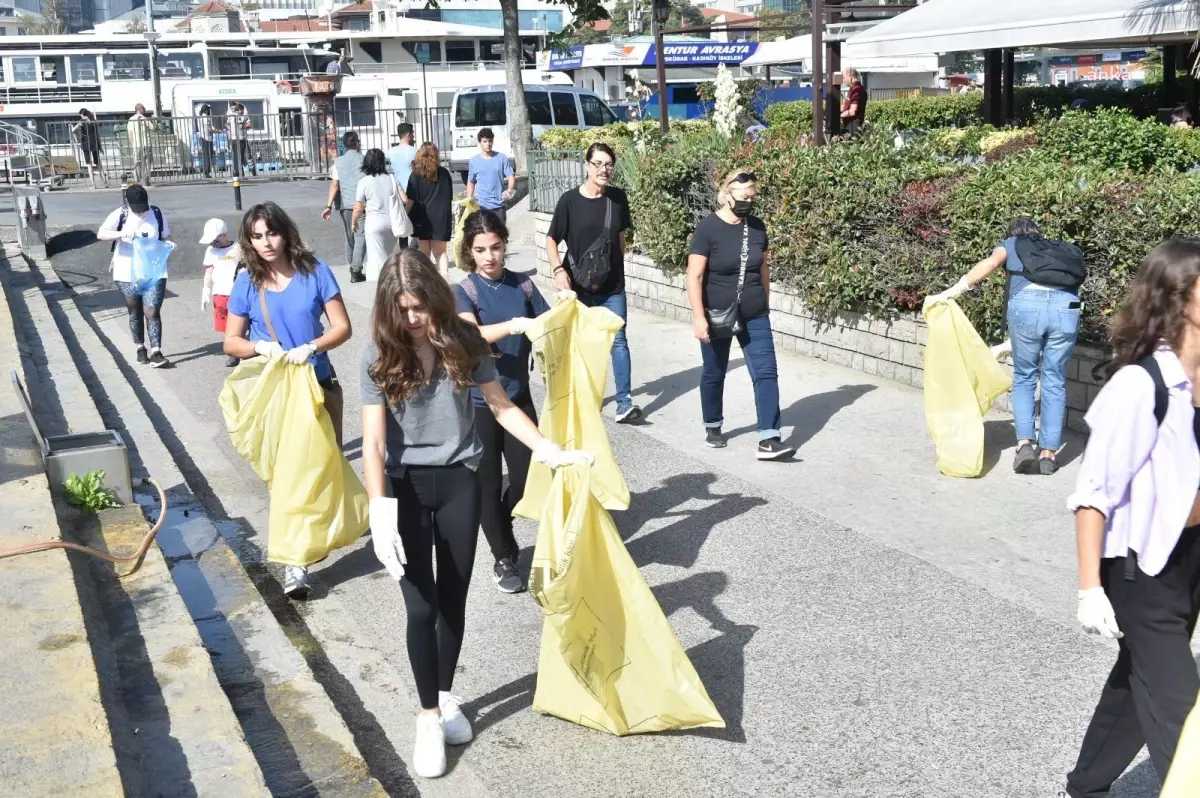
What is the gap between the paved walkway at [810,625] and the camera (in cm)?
427

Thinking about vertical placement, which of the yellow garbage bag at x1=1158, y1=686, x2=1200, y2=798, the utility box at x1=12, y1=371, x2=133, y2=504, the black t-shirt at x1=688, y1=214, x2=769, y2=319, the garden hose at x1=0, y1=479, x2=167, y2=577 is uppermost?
the black t-shirt at x1=688, y1=214, x2=769, y2=319

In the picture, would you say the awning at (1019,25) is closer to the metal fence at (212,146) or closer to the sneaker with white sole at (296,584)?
the sneaker with white sole at (296,584)

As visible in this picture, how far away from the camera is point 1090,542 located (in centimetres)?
321

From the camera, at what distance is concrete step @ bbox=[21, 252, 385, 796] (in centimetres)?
428

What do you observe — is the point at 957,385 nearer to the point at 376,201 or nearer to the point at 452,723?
the point at 452,723

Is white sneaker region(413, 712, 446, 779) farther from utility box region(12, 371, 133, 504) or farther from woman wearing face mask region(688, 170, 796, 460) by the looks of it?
woman wearing face mask region(688, 170, 796, 460)

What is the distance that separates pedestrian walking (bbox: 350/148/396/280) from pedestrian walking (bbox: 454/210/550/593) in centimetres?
746

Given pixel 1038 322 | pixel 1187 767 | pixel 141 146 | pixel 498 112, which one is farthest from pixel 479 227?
pixel 141 146

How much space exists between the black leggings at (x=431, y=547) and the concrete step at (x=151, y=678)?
631 mm

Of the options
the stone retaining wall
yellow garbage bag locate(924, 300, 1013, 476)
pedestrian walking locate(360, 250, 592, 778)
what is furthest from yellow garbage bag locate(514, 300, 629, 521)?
the stone retaining wall

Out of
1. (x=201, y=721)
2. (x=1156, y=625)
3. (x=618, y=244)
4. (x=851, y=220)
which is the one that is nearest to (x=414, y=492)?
(x=201, y=721)

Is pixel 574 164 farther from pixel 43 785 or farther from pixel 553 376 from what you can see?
pixel 43 785

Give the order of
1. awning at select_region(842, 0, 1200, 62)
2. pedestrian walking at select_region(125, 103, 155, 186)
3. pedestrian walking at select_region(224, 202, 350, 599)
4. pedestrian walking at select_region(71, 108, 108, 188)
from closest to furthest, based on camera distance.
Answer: pedestrian walking at select_region(224, 202, 350, 599), awning at select_region(842, 0, 1200, 62), pedestrian walking at select_region(125, 103, 155, 186), pedestrian walking at select_region(71, 108, 108, 188)

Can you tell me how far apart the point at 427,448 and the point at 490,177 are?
→ 35.4 ft
